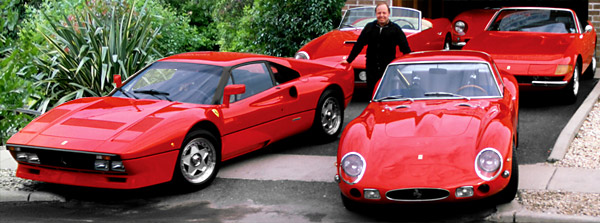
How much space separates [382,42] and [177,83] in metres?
3.04

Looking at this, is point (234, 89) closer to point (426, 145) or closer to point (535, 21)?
point (426, 145)

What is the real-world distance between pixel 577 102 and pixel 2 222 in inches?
350

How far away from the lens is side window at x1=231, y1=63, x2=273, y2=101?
28.0ft

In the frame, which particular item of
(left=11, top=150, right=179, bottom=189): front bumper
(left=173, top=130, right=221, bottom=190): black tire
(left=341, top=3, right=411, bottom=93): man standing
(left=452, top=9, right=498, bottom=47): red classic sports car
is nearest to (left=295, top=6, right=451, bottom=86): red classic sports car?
(left=452, top=9, right=498, bottom=47): red classic sports car


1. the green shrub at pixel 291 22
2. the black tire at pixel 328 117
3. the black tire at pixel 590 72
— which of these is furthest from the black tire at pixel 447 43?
the black tire at pixel 328 117

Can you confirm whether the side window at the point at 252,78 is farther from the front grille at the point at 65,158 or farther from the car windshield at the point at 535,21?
the car windshield at the point at 535,21

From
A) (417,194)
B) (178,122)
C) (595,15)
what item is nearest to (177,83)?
(178,122)

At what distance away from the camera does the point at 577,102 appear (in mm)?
12016

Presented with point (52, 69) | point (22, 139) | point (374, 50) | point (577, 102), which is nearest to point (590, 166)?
point (374, 50)

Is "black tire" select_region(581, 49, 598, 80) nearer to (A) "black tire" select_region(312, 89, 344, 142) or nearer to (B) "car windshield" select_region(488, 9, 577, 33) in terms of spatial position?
(B) "car windshield" select_region(488, 9, 577, 33)

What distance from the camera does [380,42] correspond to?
10094 mm

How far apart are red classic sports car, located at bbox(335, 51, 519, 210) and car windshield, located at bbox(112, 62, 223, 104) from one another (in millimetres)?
1836

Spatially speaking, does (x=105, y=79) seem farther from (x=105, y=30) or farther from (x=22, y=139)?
A: (x=22, y=139)

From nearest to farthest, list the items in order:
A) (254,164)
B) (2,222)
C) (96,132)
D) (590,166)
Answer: (2,222) → (96,132) → (590,166) → (254,164)
